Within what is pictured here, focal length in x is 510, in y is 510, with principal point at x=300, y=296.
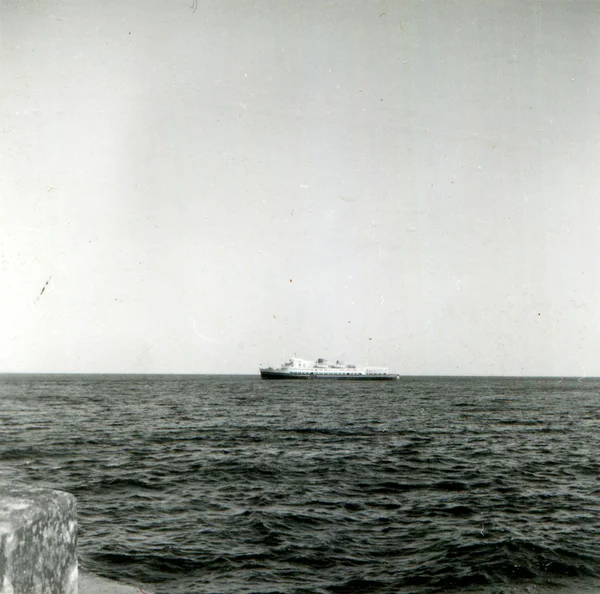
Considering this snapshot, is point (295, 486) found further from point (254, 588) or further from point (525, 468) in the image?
point (525, 468)

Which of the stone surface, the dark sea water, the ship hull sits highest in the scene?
the stone surface

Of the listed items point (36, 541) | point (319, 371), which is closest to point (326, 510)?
point (36, 541)

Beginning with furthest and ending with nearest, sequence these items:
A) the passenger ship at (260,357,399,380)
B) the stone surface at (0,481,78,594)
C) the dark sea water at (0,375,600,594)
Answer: the passenger ship at (260,357,399,380) < the dark sea water at (0,375,600,594) < the stone surface at (0,481,78,594)

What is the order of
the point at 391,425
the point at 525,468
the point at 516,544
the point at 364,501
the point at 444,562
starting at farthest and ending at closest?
1. the point at 391,425
2. the point at 525,468
3. the point at 364,501
4. the point at 516,544
5. the point at 444,562

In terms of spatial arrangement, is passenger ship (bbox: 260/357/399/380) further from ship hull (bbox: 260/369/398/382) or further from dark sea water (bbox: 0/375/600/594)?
dark sea water (bbox: 0/375/600/594)

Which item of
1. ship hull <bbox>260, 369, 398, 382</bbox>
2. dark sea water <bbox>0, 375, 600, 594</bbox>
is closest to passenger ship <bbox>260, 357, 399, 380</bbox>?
ship hull <bbox>260, 369, 398, 382</bbox>

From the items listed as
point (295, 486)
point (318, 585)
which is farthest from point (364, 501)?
point (318, 585)
